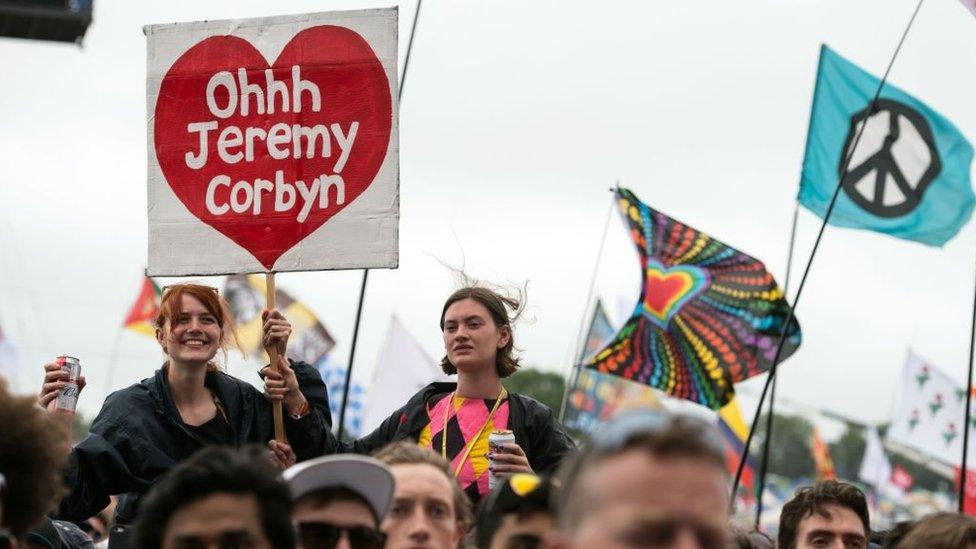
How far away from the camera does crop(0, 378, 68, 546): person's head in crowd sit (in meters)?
3.86

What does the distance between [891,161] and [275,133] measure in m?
7.59

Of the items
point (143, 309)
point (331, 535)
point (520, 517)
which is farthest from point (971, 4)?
point (143, 309)

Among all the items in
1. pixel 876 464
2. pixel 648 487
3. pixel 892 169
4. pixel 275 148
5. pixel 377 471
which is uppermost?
pixel 275 148

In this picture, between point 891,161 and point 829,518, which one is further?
point 891,161

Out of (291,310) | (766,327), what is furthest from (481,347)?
(291,310)

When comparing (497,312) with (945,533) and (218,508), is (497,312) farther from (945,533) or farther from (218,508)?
(218,508)

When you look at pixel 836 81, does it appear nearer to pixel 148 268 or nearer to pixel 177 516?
pixel 148 268

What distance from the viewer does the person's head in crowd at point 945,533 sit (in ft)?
18.4

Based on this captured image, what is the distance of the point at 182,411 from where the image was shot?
6.69m

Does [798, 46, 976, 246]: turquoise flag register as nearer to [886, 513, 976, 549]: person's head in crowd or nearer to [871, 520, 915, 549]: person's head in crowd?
[871, 520, 915, 549]: person's head in crowd

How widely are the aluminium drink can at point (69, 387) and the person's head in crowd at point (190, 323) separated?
37cm

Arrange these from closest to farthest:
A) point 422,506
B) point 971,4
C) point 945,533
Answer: point 422,506 → point 945,533 → point 971,4

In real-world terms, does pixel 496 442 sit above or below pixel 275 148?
below

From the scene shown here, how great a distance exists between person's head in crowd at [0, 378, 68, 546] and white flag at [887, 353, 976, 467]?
62.2ft
